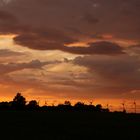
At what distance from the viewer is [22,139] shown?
63.8 metres

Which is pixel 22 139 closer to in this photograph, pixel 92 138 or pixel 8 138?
pixel 8 138

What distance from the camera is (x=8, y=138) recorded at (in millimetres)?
63812

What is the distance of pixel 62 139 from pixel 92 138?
5.65 m

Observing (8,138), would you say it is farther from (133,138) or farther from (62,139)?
(133,138)

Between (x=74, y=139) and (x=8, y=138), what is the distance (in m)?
10.3

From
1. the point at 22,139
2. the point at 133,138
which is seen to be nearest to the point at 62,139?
the point at 22,139

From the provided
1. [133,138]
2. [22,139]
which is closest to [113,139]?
[133,138]

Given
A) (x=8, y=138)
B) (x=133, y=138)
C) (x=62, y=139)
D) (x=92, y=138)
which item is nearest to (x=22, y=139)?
(x=8, y=138)

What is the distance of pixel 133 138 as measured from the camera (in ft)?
217

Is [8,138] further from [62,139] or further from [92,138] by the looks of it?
[92,138]

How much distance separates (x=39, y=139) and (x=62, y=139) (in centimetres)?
356

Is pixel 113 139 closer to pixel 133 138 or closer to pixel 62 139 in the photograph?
pixel 133 138

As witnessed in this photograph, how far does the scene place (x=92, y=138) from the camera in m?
67.4

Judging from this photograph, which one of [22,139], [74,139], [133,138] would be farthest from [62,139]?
[133,138]
